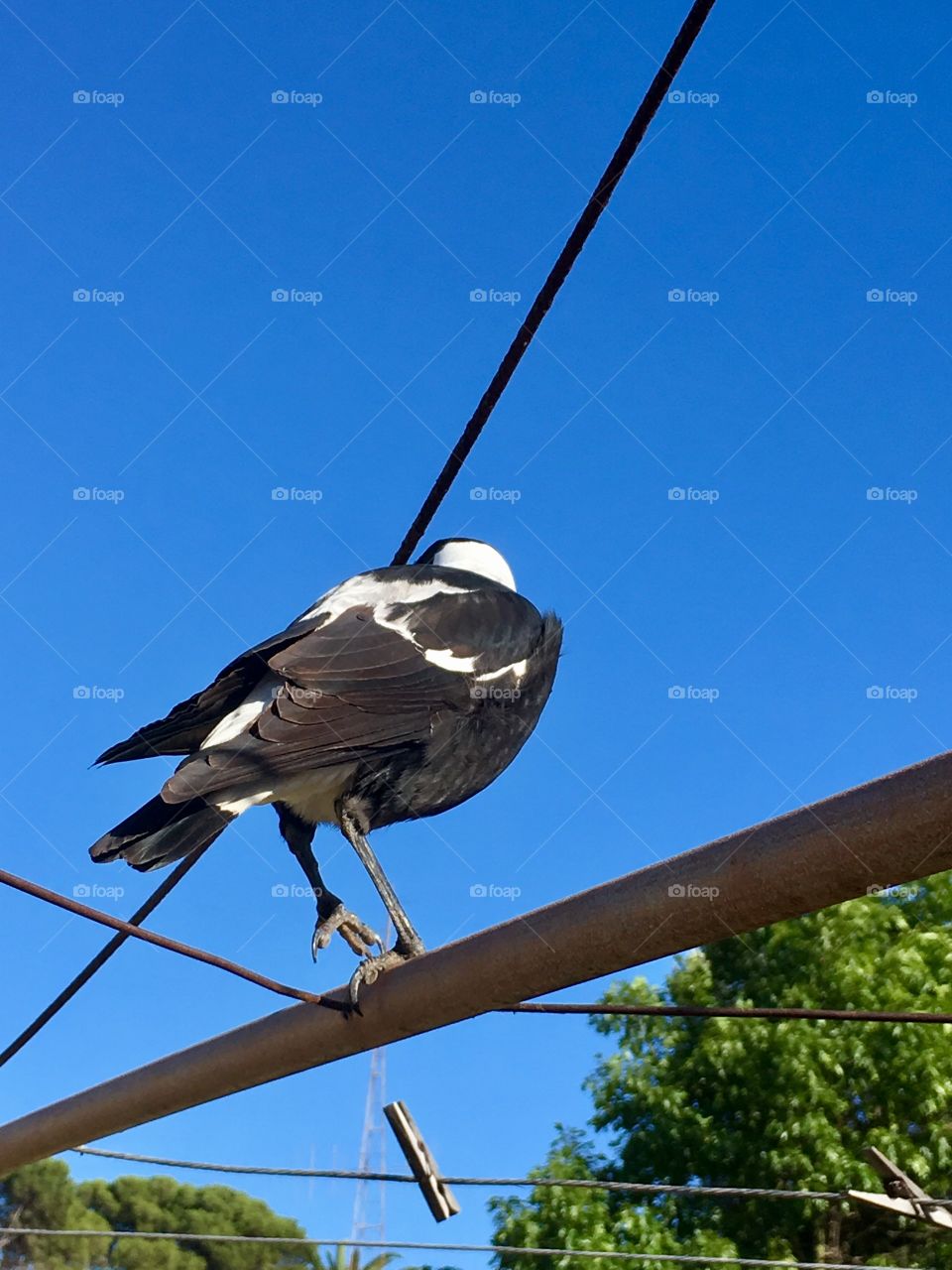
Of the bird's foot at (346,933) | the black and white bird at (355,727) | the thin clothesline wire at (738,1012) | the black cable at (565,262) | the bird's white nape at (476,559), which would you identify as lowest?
the thin clothesline wire at (738,1012)

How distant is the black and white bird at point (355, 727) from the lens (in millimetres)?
2297

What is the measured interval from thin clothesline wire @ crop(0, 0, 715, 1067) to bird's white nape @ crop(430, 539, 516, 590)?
1.01 m

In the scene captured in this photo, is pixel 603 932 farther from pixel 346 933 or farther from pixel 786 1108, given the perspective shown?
pixel 786 1108

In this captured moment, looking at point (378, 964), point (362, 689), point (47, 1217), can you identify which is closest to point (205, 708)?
point (362, 689)

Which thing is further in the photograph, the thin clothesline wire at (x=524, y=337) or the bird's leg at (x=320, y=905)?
the bird's leg at (x=320, y=905)

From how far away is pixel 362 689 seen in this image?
8.71 ft

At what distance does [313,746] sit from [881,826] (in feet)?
4.37

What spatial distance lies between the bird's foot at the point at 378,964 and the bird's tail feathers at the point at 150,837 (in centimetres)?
39

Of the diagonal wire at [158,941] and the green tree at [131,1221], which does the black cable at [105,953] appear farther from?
the green tree at [131,1221]

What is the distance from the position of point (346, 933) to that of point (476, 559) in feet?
5.50

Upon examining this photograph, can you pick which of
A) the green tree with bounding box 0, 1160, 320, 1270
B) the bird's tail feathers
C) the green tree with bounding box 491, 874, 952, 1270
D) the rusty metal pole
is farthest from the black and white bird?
the green tree with bounding box 0, 1160, 320, 1270

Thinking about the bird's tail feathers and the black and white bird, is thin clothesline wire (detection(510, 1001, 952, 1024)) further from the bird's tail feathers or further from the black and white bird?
the bird's tail feathers

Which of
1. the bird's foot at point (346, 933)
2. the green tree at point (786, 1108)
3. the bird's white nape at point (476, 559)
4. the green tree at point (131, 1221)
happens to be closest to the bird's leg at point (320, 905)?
the bird's foot at point (346, 933)

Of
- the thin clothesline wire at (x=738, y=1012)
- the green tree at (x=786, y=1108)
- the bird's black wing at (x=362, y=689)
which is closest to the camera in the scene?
the thin clothesline wire at (x=738, y=1012)
